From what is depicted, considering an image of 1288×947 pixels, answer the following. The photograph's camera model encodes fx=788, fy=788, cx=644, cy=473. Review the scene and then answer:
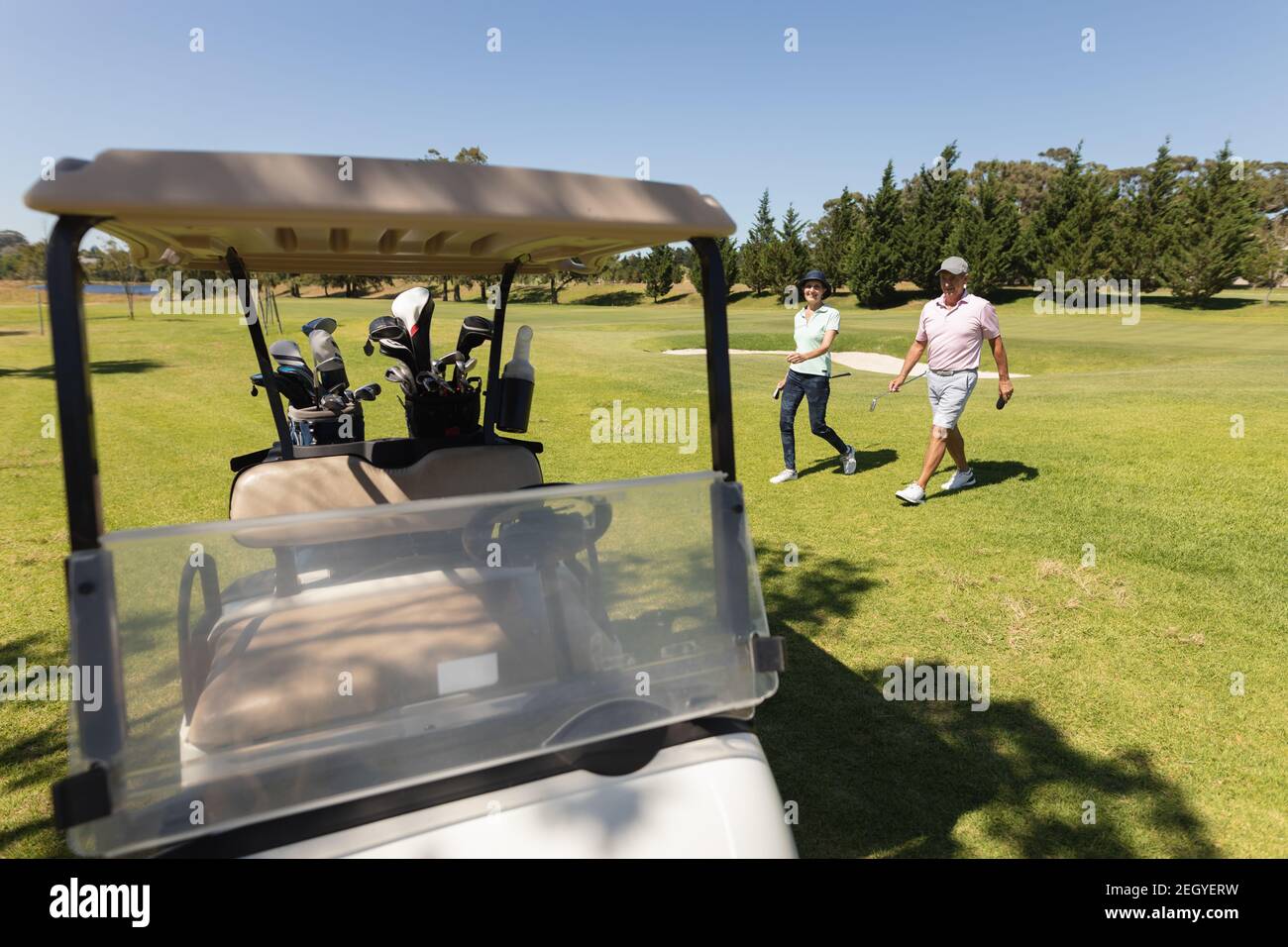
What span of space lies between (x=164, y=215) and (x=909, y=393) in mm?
14186

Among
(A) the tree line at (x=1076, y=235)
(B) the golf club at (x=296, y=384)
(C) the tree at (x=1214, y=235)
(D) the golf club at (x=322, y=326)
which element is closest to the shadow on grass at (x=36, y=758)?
(B) the golf club at (x=296, y=384)

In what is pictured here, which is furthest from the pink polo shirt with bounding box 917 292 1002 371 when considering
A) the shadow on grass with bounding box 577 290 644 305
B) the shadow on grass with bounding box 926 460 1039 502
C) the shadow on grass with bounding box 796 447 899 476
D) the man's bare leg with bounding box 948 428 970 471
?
the shadow on grass with bounding box 577 290 644 305

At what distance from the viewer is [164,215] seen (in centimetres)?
131

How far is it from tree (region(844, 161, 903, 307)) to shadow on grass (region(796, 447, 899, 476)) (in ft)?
130

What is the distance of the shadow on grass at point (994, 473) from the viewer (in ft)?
23.2

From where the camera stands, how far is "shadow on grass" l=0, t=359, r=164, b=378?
1750 centimetres

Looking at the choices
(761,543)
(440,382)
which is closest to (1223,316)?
(761,543)

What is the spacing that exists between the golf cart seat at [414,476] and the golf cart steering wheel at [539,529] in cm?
127

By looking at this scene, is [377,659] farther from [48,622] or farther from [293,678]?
[48,622]

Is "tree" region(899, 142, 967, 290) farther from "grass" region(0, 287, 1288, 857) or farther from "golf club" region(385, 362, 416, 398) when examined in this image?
"golf club" region(385, 362, 416, 398)

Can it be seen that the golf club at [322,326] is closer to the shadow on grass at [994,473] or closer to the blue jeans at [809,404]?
the blue jeans at [809,404]

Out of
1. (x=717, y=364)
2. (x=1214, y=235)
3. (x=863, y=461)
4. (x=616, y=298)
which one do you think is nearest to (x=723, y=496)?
(x=717, y=364)

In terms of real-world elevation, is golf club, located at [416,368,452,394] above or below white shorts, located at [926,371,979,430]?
above
